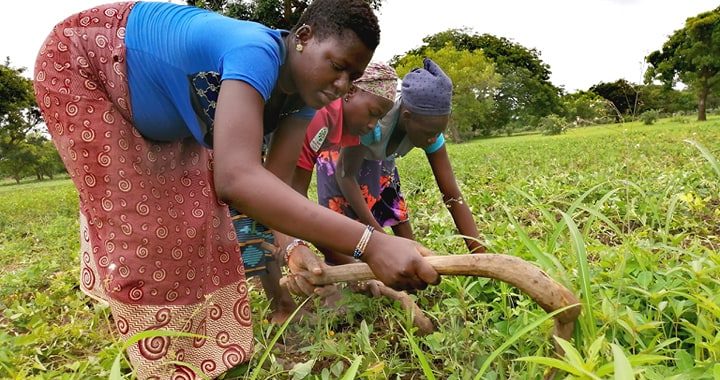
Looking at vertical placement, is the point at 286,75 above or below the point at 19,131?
above

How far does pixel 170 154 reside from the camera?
1.82m

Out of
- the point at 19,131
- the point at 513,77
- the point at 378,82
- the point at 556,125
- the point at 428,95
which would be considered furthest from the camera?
the point at 513,77

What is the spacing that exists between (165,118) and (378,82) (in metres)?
0.93

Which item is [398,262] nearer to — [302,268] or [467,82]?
[302,268]

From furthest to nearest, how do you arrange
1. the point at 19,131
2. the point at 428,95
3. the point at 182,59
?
the point at 19,131 < the point at 428,95 < the point at 182,59

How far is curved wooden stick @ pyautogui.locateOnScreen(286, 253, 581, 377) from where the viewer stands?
1.10 metres

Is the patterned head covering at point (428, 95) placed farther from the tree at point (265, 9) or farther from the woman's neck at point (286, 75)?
the tree at point (265, 9)

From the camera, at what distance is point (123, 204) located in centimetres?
161

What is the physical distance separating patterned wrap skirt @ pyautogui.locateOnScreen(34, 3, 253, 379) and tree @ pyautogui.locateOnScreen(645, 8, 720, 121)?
26320 mm

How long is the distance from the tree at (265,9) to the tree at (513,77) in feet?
80.2

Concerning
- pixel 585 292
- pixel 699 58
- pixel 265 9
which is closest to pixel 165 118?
pixel 585 292

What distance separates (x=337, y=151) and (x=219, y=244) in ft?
3.30

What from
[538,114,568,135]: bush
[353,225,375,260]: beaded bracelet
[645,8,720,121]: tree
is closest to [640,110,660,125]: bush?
[645,8,720,121]: tree

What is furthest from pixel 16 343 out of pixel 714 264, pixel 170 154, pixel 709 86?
pixel 709 86
